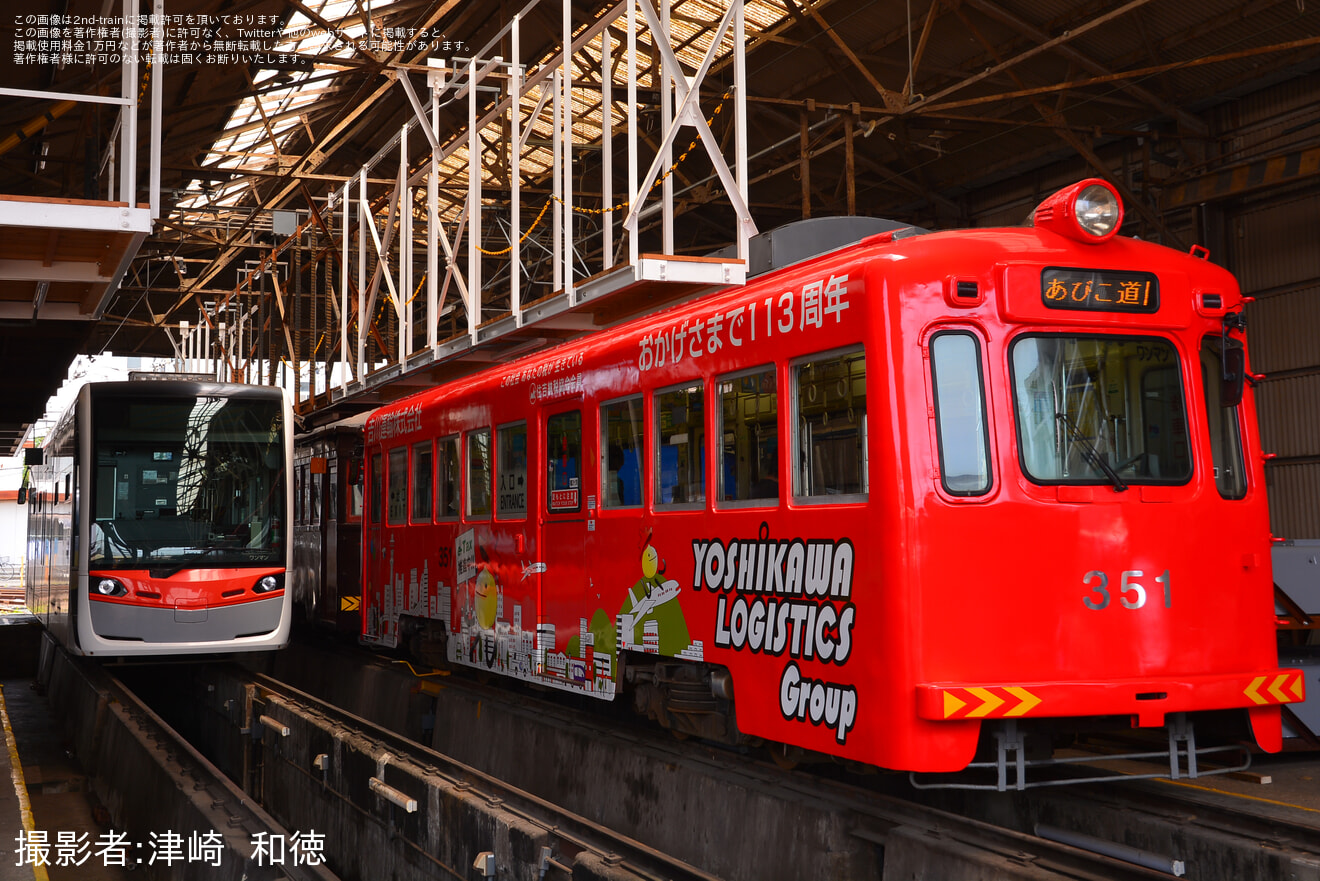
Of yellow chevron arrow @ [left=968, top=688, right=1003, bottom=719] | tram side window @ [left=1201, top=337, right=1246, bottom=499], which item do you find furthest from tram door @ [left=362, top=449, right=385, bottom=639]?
tram side window @ [left=1201, top=337, right=1246, bottom=499]

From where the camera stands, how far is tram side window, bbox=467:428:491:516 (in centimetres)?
1084

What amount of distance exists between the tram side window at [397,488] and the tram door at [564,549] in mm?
3976

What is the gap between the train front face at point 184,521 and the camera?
12172 mm

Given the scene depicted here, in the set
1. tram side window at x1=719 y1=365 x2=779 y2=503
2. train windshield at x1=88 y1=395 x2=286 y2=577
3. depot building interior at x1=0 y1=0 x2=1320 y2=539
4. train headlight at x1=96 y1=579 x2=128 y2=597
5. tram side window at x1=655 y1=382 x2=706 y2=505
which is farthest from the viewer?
train windshield at x1=88 y1=395 x2=286 y2=577

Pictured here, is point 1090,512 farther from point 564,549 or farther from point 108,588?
point 108,588

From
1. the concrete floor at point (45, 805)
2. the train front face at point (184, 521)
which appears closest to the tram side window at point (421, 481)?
the train front face at point (184, 521)

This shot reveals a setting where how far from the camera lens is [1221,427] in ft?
21.7

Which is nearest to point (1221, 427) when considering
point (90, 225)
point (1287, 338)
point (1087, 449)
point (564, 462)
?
point (1087, 449)

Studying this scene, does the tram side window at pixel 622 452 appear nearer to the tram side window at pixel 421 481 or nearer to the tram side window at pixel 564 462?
the tram side window at pixel 564 462

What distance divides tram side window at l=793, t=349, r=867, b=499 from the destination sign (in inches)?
40.8

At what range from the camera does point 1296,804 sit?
23.7 feet

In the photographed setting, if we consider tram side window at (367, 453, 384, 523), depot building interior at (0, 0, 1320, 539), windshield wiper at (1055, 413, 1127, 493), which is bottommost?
windshield wiper at (1055, 413, 1127, 493)

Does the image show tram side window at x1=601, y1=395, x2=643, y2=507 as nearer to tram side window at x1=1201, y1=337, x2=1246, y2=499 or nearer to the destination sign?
the destination sign

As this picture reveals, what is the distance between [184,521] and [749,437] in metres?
7.74
